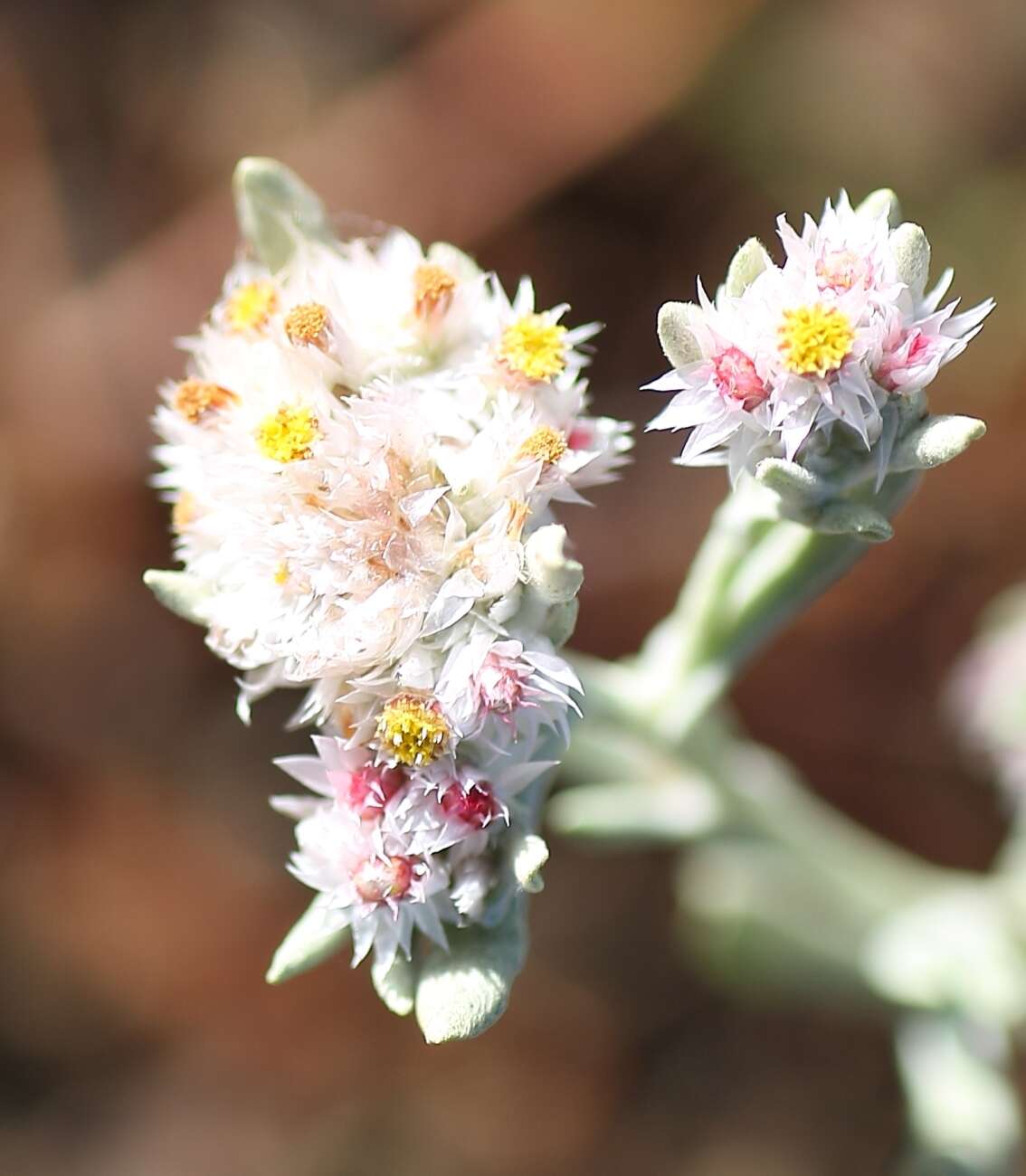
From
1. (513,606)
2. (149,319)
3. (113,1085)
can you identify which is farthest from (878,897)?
(149,319)

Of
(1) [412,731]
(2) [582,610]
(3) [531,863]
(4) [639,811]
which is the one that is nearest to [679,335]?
(1) [412,731]

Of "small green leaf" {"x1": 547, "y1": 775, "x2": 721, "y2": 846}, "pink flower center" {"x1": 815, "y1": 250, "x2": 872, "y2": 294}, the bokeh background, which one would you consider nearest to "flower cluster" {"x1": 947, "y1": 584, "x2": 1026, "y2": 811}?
the bokeh background

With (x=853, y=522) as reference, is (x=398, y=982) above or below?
below

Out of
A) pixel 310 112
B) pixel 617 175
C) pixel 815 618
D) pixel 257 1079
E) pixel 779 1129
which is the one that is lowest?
pixel 779 1129

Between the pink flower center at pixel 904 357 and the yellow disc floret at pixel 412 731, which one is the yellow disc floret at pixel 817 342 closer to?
the pink flower center at pixel 904 357

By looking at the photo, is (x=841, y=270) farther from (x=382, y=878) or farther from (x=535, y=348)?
(x=382, y=878)

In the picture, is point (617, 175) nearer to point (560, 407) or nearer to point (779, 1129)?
point (560, 407)

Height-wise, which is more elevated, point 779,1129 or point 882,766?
point 882,766
